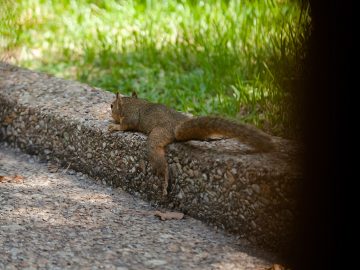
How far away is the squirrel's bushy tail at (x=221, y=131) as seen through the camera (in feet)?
12.9

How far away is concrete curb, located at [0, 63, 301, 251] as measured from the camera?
3.81 meters

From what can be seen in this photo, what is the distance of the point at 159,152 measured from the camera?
4.33 metres

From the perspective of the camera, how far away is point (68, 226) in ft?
13.5

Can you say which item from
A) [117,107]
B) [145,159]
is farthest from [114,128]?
[145,159]

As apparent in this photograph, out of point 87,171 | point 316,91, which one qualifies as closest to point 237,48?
point 87,171

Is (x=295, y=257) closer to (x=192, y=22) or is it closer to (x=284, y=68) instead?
(x=284, y=68)

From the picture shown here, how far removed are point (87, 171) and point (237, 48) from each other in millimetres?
2080

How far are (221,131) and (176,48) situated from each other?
274 centimetres

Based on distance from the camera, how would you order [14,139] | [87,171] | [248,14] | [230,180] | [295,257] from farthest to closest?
[248,14] < [14,139] < [87,171] < [230,180] < [295,257]

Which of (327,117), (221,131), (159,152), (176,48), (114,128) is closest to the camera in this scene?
(327,117)

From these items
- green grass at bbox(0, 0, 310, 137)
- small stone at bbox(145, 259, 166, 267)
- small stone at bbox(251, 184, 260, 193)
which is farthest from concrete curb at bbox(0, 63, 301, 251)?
green grass at bbox(0, 0, 310, 137)

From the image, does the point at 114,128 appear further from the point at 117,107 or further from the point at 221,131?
the point at 221,131

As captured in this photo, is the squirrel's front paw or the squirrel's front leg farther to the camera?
the squirrel's front paw

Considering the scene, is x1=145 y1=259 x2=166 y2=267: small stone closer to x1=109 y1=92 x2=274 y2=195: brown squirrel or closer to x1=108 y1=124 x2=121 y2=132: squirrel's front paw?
x1=109 y1=92 x2=274 y2=195: brown squirrel
